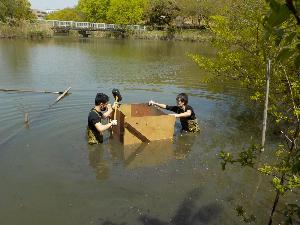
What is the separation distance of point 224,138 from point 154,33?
199ft

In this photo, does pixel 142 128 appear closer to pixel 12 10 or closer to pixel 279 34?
pixel 279 34

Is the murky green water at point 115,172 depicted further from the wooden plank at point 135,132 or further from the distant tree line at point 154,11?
the distant tree line at point 154,11

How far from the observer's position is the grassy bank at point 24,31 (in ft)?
185

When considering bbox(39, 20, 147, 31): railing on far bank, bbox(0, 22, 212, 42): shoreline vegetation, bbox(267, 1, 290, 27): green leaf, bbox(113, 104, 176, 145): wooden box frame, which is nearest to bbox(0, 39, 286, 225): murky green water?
bbox(113, 104, 176, 145): wooden box frame

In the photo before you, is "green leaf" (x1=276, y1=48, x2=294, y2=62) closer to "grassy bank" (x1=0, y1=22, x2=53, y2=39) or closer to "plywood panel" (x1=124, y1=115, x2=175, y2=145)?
"plywood panel" (x1=124, y1=115, x2=175, y2=145)

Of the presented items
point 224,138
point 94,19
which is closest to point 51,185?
point 224,138

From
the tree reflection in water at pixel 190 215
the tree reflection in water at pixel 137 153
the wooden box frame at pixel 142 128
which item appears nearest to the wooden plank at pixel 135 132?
the wooden box frame at pixel 142 128

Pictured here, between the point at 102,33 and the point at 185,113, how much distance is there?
→ 64001 millimetres

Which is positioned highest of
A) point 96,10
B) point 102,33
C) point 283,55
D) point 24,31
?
point 96,10

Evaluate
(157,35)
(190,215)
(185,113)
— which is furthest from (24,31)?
(190,215)

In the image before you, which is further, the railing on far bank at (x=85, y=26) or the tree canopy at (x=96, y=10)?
the tree canopy at (x=96, y=10)

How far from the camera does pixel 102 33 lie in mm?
73375

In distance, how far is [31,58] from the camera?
32594 mm

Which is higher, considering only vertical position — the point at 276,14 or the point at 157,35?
the point at 276,14
